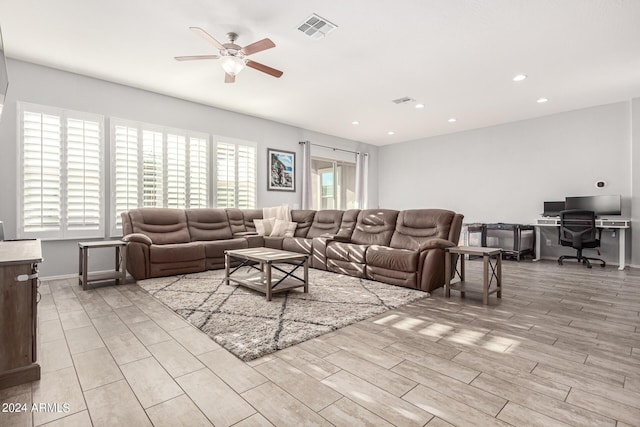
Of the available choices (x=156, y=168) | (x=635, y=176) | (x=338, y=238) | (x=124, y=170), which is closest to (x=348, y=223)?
(x=338, y=238)

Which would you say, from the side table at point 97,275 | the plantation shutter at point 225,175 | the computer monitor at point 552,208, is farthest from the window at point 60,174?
the computer monitor at point 552,208

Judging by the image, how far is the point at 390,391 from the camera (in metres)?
1.63

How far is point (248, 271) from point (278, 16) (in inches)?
125

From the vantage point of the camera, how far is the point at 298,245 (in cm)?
522

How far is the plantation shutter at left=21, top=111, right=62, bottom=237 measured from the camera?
3973 mm

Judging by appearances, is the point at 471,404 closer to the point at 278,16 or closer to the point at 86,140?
the point at 278,16

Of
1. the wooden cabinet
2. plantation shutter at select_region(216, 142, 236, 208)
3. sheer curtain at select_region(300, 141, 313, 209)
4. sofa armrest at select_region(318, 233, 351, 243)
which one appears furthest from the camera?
sheer curtain at select_region(300, 141, 313, 209)

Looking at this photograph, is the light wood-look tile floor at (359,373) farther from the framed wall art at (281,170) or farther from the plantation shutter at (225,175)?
the framed wall art at (281,170)

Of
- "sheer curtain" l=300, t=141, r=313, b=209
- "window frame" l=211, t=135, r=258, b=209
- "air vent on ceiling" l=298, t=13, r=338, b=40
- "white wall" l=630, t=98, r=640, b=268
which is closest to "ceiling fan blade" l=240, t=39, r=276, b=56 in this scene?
"air vent on ceiling" l=298, t=13, r=338, b=40

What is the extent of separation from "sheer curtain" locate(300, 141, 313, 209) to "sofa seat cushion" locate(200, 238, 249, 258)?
2.40m

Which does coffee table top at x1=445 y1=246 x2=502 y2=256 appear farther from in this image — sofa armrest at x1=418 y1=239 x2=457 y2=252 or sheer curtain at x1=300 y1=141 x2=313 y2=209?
sheer curtain at x1=300 y1=141 x2=313 y2=209

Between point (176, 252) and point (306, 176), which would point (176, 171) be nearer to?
point (176, 252)

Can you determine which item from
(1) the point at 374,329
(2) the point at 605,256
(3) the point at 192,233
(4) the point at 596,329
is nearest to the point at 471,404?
(1) the point at 374,329

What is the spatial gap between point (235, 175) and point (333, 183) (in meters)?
3.00
